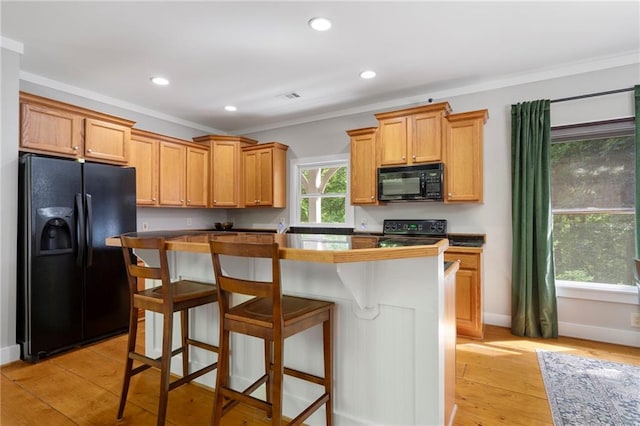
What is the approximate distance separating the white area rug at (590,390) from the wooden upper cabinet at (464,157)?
1.62 m

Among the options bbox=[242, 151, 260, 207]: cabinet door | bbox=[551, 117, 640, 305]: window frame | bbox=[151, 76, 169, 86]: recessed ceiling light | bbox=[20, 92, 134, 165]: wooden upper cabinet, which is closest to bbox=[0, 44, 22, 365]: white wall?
bbox=[20, 92, 134, 165]: wooden upper cabinet

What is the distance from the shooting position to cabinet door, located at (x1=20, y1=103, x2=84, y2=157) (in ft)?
9.49

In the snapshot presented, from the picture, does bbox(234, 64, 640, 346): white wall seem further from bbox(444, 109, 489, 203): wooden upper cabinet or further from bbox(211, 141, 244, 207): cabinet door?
bbox(211, 141, 244, 207): cabinet door

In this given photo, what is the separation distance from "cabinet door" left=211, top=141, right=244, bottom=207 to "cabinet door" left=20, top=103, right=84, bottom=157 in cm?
181

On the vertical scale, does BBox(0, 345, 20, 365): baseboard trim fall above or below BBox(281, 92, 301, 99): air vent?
below

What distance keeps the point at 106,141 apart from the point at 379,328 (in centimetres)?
347

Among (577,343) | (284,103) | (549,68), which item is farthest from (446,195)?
(284,103)

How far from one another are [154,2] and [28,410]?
2761mm

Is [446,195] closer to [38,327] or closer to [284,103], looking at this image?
[284,103]

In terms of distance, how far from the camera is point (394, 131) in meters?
3.78

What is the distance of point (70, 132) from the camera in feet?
10.5

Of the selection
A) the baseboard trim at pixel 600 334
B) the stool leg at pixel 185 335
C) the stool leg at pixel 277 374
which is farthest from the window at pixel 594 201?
the stool leg at pixel 185 335

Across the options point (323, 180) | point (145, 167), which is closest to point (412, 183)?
point (323, 180)

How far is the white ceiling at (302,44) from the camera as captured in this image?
2320 millimetres
